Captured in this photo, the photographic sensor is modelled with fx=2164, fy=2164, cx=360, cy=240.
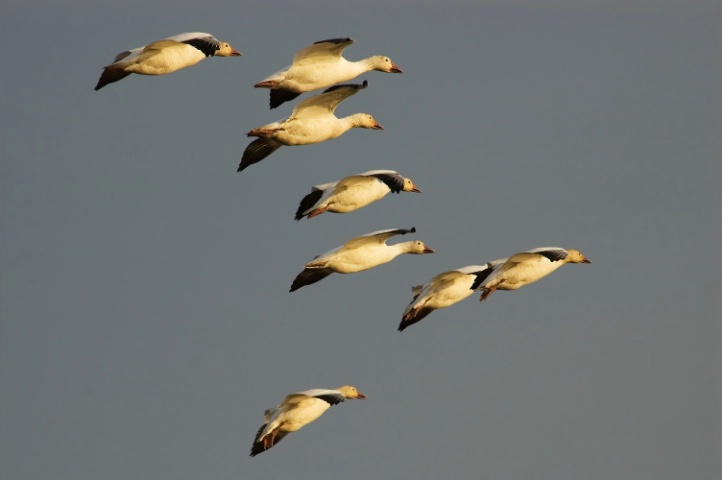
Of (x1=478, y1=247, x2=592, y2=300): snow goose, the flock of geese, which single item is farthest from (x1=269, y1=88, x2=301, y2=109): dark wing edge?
(x1=478, y1=247, x2=592, y2=300): snow goose

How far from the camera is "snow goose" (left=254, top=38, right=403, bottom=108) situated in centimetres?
2961

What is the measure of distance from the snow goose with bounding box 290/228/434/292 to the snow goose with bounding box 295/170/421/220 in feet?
1.79

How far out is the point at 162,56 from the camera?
2941cm

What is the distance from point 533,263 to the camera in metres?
31.2

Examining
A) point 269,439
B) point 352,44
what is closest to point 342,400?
point 269,439

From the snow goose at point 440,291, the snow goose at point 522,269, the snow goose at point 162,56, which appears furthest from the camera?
the snow goose at point 440,291

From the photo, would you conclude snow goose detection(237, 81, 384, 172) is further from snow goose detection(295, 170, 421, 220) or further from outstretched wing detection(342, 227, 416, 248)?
outstretched wing detection(342, 227, 416, 248)

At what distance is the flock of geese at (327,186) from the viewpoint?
2955cm

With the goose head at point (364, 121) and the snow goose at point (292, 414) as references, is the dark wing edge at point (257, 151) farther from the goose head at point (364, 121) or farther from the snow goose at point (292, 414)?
the snow goose at point (292, 414)

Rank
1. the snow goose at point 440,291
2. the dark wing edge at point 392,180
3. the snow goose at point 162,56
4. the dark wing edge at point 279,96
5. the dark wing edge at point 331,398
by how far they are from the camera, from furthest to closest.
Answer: the snow goose at point 440,291
the dark wing edge at point 392,180
the dark wing edge at point 331,398
the dark wing edge at point 279,96
the snow goose at point 162,56

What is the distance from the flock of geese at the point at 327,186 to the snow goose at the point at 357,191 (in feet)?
0.05

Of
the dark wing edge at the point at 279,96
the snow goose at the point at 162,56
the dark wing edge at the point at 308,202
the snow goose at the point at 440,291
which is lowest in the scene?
the snow goose at the point at 440,291

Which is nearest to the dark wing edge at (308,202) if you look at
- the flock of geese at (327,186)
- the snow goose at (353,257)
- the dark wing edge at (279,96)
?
the flock of geese at (327,186)

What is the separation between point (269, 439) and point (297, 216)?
127 inches
